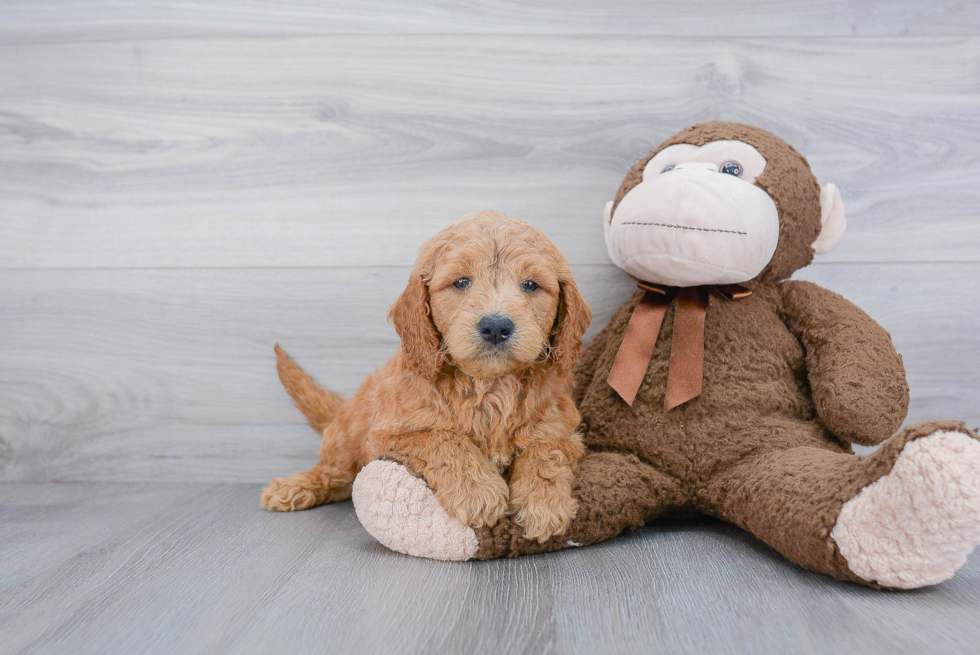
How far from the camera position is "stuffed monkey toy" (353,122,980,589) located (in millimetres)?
1188

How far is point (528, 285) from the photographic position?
4.00ft

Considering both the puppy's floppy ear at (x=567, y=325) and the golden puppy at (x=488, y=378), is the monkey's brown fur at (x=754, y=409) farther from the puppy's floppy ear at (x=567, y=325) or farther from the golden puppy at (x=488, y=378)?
the puppy's floppy ear at (x=567, y=325)

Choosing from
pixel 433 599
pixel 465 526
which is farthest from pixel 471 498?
pixel 433 599

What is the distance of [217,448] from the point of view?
1.85 metres

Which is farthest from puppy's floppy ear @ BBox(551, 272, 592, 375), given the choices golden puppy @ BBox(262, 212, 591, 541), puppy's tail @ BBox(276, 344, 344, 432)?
puppy's tail @ BBox(276, 344, 344, 432)

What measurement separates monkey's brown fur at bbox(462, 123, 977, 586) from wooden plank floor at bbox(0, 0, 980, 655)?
35 cm

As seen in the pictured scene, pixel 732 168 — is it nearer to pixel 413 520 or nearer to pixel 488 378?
pixel 488 378

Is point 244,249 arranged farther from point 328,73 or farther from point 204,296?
point 328,73

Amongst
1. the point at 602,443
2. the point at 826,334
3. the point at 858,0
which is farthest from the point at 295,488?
the point at 858,0

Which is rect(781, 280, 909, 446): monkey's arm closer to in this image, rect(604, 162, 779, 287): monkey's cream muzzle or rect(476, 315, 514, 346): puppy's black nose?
rect(604, 162, 779, 287): monkey's cream muzzle

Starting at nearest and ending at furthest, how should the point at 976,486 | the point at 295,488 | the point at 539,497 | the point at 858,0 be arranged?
1. the point at 976,486
2. the point at 539,497
3. the point at 295,488
4. the point at 858,0

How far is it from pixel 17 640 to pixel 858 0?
2202mm

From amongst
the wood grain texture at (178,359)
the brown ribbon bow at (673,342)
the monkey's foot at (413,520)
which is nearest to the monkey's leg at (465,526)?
the monkey's foot at (413,520)

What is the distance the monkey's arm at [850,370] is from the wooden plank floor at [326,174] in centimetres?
39
